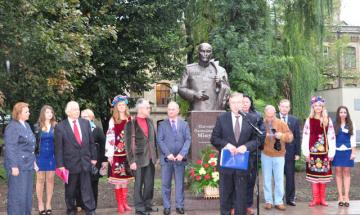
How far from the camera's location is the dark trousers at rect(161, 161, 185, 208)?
851 cm

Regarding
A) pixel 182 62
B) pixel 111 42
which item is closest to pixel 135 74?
pixel 111 42

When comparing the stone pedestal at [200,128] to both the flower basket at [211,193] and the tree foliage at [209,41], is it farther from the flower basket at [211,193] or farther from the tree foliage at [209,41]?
the tree foliage at [209,41]

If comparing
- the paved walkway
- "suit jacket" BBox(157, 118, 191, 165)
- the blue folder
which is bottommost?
the paved walkway

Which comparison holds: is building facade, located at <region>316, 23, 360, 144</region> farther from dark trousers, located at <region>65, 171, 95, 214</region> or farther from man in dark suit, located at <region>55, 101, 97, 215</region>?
dark trousers, located at <region>65, 171, 95, 214</region>

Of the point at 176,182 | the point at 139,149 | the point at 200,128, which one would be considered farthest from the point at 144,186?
the point at 200,128

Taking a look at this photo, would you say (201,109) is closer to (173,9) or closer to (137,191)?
(137,191)

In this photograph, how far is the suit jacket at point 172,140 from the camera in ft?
27.8

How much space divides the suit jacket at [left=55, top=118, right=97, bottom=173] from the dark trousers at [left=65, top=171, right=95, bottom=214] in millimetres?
150

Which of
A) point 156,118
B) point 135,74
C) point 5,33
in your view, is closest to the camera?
point 5,33

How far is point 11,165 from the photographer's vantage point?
755 cm

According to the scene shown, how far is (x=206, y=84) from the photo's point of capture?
402 inches

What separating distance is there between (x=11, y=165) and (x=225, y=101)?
4521 millimetres

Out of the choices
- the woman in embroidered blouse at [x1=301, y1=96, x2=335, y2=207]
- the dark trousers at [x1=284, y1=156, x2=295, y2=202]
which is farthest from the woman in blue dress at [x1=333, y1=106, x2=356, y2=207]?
the dark trousers at [x1=284, y1=156, x2=295, y2=202]

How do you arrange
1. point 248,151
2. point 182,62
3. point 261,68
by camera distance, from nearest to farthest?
point 248,151, point 261,68, point 182,62
